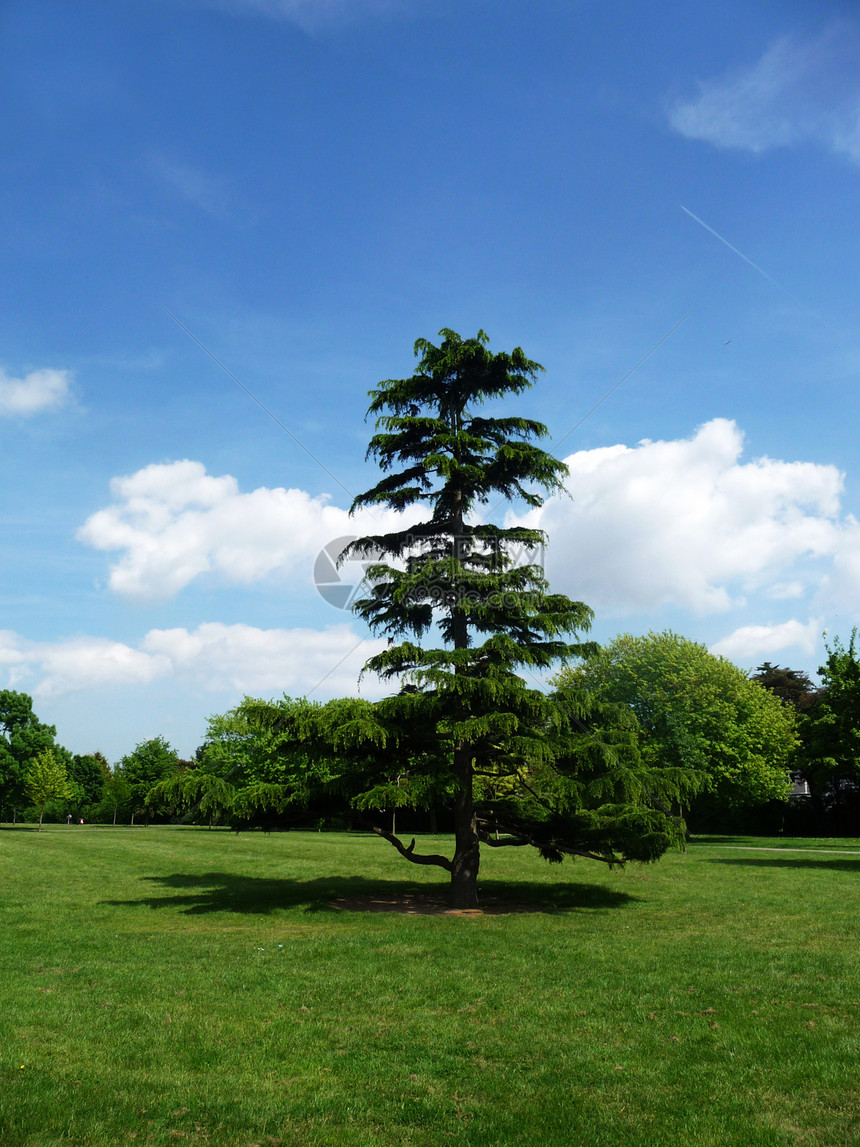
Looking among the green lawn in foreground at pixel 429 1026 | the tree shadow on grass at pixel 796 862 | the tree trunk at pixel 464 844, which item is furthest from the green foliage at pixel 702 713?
the green lawn in foreground at pixel 429 1026

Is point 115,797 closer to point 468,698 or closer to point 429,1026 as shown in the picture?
point 468,698

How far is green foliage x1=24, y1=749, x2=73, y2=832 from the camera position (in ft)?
173

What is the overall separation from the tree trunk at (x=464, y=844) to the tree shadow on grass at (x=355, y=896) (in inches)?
16.5

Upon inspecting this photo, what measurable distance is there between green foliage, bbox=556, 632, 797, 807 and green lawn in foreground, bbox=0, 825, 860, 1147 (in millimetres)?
24569

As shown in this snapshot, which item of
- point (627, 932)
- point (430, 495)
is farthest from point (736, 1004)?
point (430, 495)

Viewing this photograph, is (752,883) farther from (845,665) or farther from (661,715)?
(661,715)

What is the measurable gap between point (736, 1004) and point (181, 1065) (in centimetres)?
640

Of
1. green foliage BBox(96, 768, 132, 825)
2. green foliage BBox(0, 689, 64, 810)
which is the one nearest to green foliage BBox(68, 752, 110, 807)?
green foliage BBox(96, 768, 132, 825)

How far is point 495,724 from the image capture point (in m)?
15.2

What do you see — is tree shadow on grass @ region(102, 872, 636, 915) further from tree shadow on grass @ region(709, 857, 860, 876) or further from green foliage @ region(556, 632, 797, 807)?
green foliage @ region(556, 632, 797, 807)

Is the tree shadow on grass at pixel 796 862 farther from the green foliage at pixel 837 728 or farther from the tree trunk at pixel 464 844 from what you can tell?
the tree trunk at pixel 464 844

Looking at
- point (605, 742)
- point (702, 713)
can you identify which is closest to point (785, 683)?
point (702, 713)

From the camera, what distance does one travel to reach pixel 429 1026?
26.9ft

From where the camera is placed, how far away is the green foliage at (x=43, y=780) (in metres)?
52.8
